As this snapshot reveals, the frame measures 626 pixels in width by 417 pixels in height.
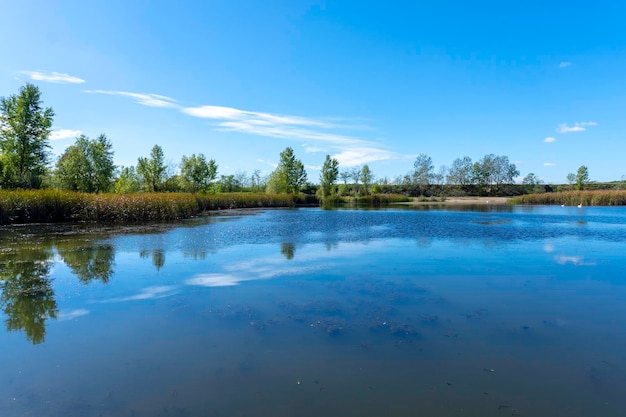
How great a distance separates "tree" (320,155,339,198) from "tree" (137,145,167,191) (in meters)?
33.4

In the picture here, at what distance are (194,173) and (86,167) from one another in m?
12.8

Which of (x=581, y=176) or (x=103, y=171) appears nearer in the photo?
(x=103, y=171)

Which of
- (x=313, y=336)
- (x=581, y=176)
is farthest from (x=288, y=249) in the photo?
(x=581, y=176)

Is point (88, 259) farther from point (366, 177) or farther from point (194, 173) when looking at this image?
point (366, 177)

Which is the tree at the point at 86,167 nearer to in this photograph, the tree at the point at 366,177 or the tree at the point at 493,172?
the tree at the point at 366,177

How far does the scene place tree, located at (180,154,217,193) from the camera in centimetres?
5000

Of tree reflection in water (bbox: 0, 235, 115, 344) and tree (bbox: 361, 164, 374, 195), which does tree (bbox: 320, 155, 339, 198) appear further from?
tree reflection in water (bbox: 0, 235, 115, 344)

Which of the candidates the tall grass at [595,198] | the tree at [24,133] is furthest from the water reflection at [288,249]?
the tall grass at [595,198]

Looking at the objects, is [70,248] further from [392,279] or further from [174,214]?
[174,214]

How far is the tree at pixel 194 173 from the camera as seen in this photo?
5000 centimetres

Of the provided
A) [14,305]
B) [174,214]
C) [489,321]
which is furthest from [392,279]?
[174,214]

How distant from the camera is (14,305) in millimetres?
7434

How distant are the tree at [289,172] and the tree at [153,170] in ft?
68.2

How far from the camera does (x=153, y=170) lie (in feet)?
156
